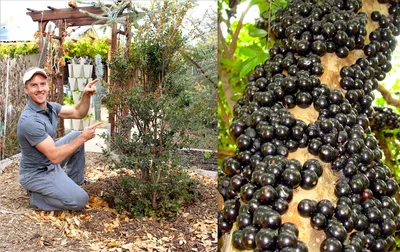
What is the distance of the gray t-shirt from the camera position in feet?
3.22

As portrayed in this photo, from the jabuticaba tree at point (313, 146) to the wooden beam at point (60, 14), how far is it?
1.93ft

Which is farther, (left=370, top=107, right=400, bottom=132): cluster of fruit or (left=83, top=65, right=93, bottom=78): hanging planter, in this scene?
(left=370, top=107, right=400, bottom=132): cluster of fruit

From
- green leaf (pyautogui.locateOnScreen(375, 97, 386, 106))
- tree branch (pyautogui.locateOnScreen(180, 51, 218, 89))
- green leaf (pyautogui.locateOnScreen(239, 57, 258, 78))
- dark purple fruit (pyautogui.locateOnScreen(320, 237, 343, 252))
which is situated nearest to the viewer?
dark purple fruit (pyautogui.locateOnScreen(320, 237, 343, 252))

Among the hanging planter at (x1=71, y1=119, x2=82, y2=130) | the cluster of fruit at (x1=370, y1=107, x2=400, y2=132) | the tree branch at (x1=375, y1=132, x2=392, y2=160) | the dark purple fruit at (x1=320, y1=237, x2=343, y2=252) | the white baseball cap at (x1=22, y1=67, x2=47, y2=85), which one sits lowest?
the tree branch at (x1=375, y1=132, x2=392, y2=160)

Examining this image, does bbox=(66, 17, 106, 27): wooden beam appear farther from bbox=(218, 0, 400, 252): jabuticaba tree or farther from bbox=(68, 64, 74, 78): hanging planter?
bbox=(218, 0, 400, 252): jabuticaba tree

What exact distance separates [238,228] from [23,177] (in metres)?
0.72

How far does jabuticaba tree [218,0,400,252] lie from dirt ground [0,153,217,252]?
23.0 inches

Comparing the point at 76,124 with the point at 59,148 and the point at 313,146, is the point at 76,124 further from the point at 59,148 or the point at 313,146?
the point at 313,146

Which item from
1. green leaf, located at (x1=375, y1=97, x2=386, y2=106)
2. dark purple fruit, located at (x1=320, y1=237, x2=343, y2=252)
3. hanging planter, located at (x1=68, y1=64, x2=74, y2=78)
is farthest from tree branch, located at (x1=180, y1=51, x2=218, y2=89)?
green leaf, located at (x1=375, y1=97, x2=386, y2=106)

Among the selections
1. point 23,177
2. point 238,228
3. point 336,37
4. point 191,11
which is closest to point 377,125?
point 191,11

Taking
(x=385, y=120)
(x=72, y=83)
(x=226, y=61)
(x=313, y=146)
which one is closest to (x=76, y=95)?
(x=72, y=83)

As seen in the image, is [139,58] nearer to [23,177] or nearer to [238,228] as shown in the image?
[23,177]

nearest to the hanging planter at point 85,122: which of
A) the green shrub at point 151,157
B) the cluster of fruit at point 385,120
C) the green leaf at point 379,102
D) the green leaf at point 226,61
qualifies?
the green shrub at point 151,157

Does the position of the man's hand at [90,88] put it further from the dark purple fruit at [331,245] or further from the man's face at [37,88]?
the dark purple fruit at [331,245]
